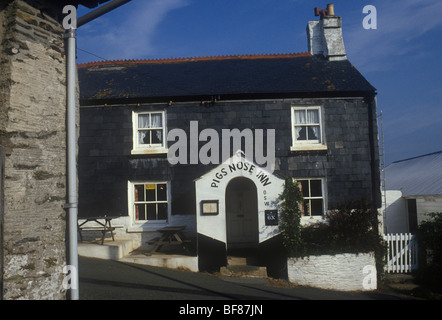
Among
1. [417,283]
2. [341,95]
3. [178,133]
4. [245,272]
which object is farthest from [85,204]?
[417,283]

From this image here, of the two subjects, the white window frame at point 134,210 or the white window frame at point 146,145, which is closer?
the white window frame at point 134,210

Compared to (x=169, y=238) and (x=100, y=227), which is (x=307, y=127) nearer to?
(x=169, y=238)

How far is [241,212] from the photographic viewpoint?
12.4 metres

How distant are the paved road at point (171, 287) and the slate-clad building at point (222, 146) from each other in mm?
2828

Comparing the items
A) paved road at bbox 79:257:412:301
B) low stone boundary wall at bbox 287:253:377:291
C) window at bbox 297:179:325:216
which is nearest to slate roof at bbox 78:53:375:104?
window at bbox 297:179:325:216

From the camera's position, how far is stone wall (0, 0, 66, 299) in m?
4.16

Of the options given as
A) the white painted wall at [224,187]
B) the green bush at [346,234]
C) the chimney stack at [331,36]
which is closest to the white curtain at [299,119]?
the white painted wall at [224,187]

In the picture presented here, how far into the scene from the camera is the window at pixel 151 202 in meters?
12.1

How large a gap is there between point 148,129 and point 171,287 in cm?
635

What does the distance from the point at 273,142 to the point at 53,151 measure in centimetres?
858

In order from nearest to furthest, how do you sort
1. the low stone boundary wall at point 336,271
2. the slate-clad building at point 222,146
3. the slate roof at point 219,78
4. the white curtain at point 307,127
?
the low stone boundary wall at point 336,271
the slate-clad building at point 222,146
the slate roof at point 219,78
the white curtain at point 307,127

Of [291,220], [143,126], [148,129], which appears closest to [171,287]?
[291,220]

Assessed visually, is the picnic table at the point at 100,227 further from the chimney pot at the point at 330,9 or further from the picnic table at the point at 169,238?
the chimney pot at the point at 330,9

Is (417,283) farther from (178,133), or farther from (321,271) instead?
(178,133)
